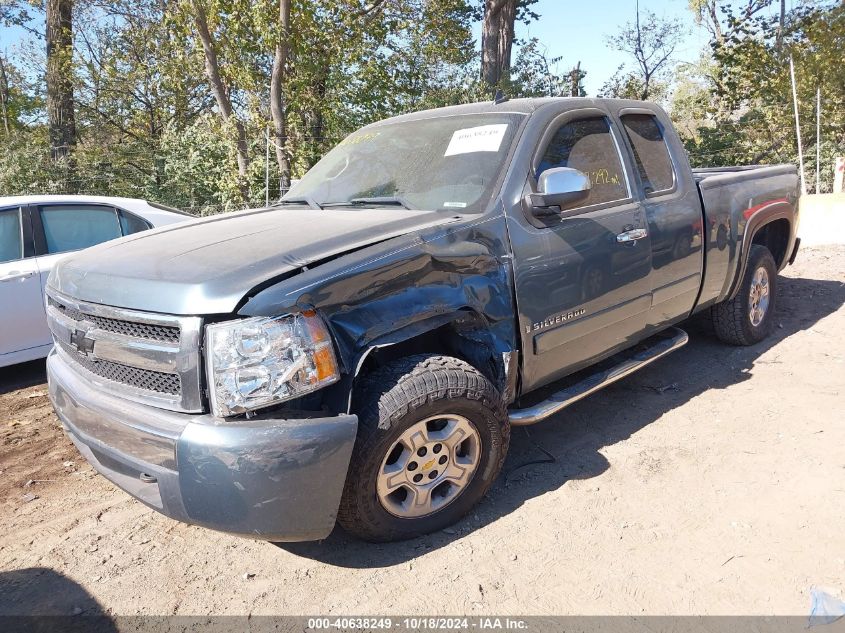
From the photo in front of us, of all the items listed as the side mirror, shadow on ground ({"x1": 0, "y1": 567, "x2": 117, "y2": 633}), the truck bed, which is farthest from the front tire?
the truck bed

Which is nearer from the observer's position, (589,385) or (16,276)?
(589,385)

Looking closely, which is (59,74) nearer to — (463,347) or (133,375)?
(133,375)

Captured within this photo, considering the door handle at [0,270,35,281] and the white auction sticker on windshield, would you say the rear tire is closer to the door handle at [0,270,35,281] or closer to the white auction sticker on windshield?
the white auction sticker on windshield

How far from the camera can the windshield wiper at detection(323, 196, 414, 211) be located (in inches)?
135

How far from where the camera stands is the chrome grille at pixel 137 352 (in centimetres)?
242

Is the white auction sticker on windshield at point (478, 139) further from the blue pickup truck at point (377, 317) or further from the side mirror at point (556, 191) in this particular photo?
the side mirror at point (556, 191)

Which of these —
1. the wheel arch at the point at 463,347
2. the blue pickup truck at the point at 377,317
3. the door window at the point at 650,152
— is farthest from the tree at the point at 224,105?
the wheel arch at the point at 463,347

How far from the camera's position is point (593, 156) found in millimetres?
3885

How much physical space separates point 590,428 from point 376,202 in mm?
1946

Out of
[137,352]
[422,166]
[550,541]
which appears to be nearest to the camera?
[137,352]

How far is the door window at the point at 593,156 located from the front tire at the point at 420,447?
1.44 meters

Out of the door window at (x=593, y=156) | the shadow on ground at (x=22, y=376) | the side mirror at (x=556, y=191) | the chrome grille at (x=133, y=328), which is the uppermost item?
the door window at (x=593, y=156)

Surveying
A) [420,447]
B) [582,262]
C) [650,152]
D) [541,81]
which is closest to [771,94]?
[541,81]

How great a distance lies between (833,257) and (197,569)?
8.82 metres
